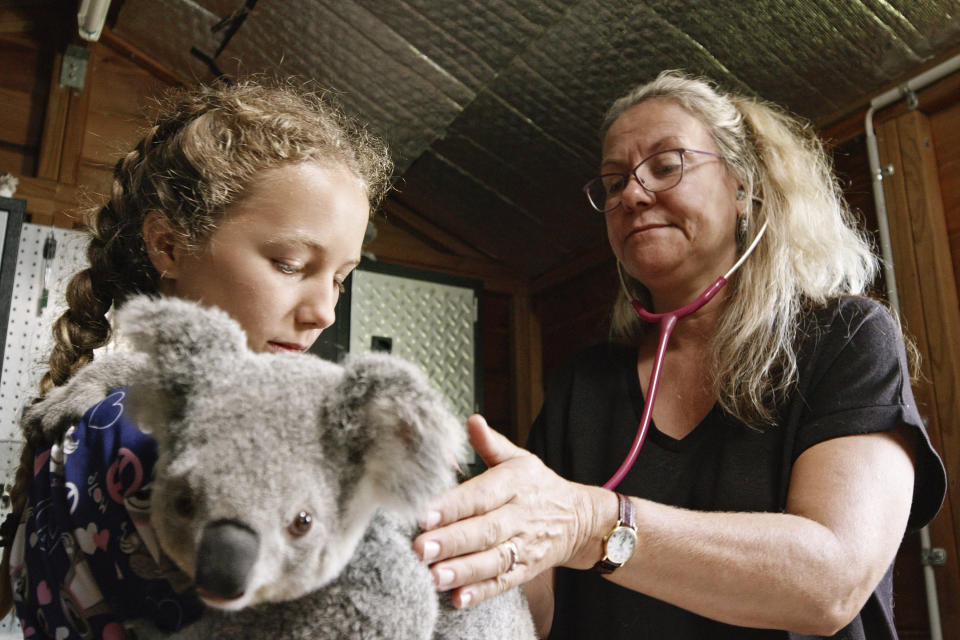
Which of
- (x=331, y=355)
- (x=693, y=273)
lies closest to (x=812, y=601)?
(x=693, y=273)

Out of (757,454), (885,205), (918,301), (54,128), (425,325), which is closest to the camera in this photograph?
(757,454)

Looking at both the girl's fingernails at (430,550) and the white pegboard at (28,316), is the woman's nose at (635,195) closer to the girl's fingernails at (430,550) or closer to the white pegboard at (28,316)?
the girl's fingernails at (430,550)

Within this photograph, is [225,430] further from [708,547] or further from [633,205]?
[633,205]

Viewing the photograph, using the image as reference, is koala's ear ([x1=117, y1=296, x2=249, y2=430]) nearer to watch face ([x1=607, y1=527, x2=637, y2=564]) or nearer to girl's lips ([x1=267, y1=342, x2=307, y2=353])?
girl's lips ([x1=267, y1=342, x2=307, y2=353])

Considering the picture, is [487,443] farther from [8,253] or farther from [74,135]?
[74,135]

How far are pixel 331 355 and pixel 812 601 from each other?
6.49ft

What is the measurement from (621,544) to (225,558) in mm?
579

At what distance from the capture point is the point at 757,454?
51.4 inches

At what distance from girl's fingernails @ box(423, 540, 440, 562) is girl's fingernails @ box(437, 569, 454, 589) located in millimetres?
14

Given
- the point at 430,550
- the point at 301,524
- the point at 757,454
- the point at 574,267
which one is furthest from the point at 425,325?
the point at 301,524

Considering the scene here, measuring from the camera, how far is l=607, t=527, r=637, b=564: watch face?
3.00 feet

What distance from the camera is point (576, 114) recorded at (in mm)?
2426

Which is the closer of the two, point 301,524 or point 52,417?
point 301,524

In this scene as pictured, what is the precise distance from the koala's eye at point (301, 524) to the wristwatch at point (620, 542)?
501 mm
